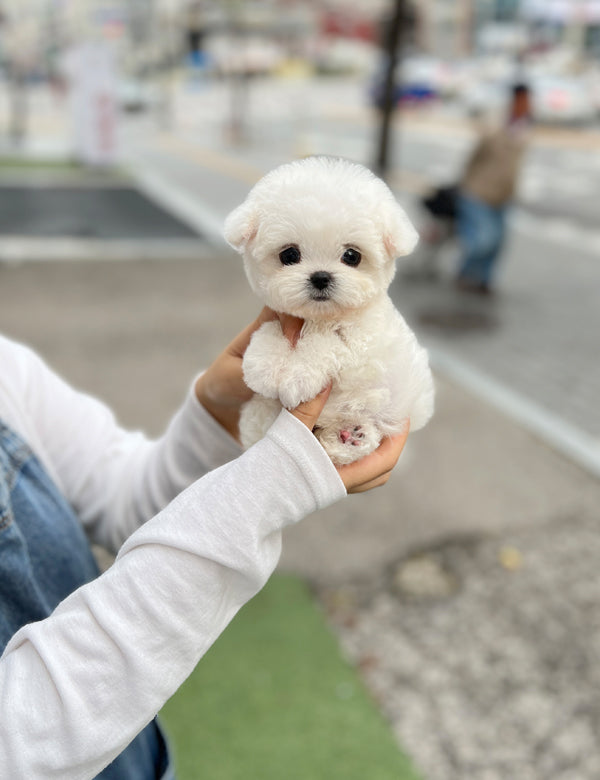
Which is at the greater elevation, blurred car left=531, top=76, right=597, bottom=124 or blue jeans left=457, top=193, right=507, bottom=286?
blue jeans left=457, top=193, right=507, bottom=286

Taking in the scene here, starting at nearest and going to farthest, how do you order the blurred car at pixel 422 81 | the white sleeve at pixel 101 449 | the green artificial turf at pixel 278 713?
1. the white sleeve at pixel 101 449
2. the green artificial turf at pixel 278 713
3. the blurred car at pixel 422 81

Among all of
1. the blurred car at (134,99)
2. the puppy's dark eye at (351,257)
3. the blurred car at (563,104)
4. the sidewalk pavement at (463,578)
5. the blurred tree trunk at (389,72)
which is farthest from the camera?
the blurred car at (134,99)

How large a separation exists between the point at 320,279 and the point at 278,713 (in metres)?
2.00

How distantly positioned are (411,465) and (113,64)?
12098 mm

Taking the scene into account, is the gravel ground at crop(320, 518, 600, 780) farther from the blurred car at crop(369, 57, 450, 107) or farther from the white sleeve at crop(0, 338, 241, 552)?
the blurred car at crop(369, 57, 450, 107)

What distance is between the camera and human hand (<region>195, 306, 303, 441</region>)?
40.7 inches

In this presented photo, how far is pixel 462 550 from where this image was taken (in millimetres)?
3355

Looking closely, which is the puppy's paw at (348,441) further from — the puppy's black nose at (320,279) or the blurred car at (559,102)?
the blurred car at (559,102)

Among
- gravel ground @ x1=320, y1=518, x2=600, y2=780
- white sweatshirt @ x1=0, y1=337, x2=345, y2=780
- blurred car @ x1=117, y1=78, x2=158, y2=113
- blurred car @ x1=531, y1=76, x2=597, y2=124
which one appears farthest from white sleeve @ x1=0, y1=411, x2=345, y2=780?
blurred car @ x1=117, y1=78, x2=158, y2=113

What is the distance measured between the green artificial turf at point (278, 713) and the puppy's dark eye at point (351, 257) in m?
1.88

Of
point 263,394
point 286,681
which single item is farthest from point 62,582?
point 286,681

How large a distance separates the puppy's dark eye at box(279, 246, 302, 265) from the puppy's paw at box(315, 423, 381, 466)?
0.76ft

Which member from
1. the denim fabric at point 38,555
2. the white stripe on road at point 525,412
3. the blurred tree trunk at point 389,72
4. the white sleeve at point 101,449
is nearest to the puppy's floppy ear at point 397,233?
the white sleeve at point 101,449

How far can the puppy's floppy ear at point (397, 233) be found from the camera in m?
0.98
